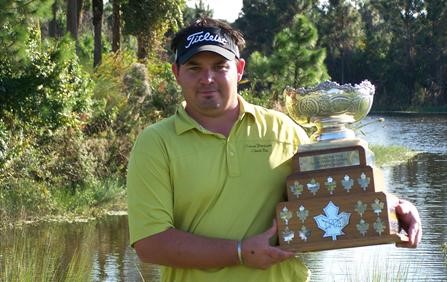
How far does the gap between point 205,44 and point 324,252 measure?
8.94m

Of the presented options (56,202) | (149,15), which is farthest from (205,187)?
(149,15)

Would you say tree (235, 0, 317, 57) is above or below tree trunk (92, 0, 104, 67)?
above

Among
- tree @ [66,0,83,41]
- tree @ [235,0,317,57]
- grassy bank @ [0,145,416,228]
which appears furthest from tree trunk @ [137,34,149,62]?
tree @ [235,0,317,57]

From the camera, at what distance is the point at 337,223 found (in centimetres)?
283

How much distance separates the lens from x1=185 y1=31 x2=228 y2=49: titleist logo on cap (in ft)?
9.39

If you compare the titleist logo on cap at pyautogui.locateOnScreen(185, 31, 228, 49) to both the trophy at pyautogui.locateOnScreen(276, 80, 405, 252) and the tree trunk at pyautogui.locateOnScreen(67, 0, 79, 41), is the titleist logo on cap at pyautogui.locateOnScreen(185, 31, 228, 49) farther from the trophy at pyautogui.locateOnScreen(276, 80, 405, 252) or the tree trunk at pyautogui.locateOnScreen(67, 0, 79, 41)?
the tree trunk at pyautogui.locateOnScreen(67, 0, 79, 41)

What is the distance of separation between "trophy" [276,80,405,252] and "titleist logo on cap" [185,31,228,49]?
0.41m

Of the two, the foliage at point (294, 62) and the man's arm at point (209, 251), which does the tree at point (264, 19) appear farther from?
the man's arm at point (209, 251)

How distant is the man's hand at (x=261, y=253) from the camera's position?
107 inches

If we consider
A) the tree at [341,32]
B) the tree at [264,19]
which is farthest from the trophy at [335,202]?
the tree at [264,19]

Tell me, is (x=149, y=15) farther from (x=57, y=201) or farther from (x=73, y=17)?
(x=57, y=201)

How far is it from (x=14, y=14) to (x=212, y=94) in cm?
999

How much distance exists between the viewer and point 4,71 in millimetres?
13953

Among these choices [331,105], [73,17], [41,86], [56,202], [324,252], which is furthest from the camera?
[73,17]
